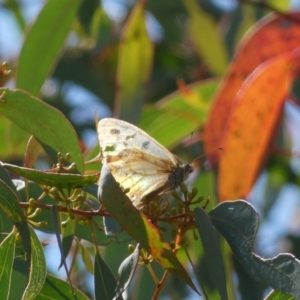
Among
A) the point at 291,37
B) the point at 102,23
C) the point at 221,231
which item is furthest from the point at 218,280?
the point at 102,23

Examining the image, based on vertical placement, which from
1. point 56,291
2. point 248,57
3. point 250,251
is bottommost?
point 56,291

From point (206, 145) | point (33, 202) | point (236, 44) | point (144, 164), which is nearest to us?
point (33, 202)

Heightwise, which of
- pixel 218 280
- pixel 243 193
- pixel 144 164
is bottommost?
pixel 243 193

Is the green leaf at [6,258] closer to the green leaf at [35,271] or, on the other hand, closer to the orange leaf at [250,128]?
the green leaf at [35,271]

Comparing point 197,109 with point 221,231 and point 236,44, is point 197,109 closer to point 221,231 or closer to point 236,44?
point 236,44

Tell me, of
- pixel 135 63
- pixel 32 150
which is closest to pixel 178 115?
pixel 135 63

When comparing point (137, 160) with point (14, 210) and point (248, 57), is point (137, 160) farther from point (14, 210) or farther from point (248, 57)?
point (248, 57)
